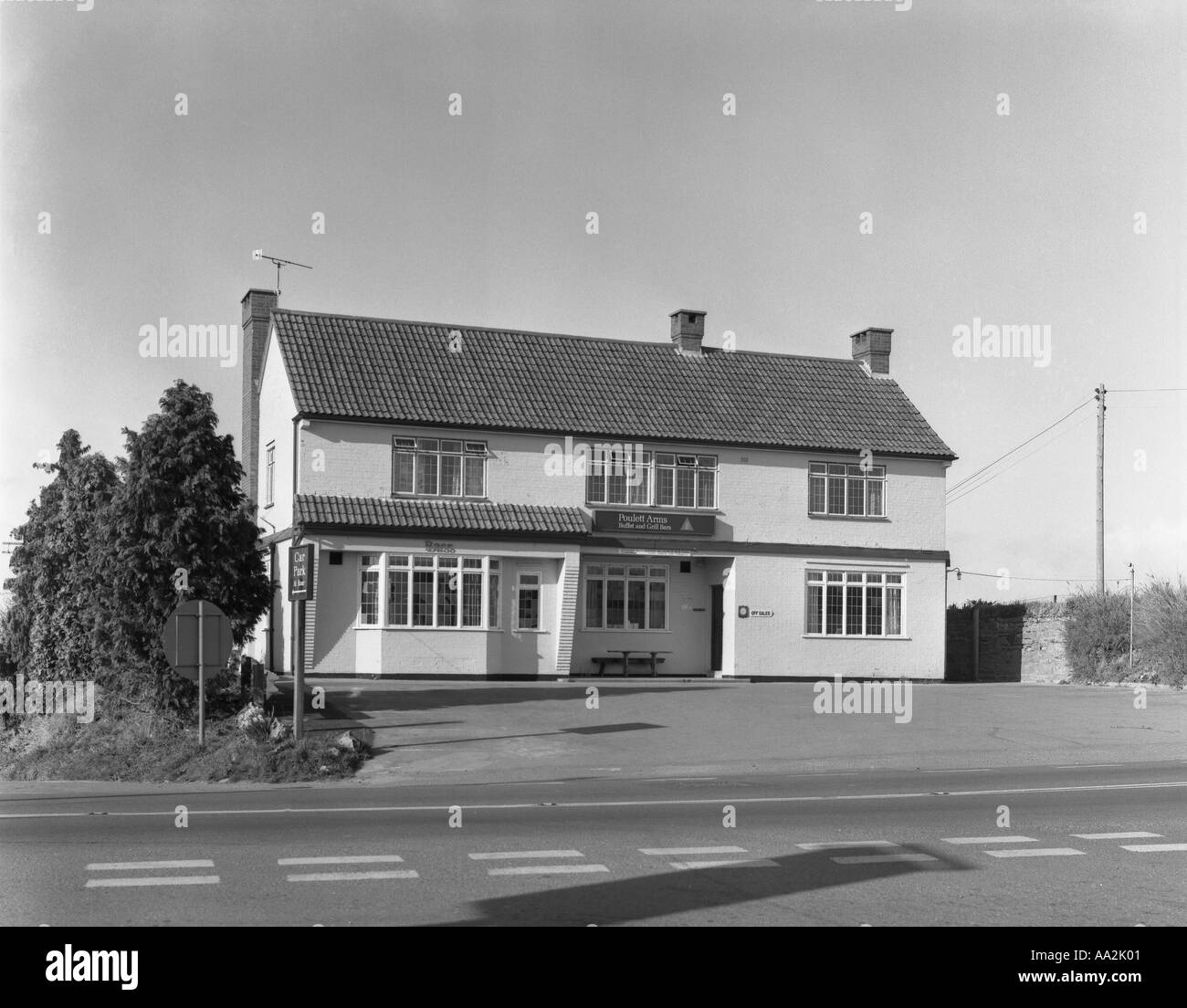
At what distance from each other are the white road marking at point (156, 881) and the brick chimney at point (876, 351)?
34786mm

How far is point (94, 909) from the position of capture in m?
8.54

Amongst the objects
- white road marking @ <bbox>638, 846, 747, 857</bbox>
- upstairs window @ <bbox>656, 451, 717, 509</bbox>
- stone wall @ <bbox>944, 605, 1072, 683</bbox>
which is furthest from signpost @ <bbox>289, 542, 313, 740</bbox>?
stone wall @ <bbox>944, 605, 1072, 683</bbox>

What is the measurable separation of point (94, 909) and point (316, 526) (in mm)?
24735

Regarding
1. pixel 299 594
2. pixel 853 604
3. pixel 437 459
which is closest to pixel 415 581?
pixel 437 459

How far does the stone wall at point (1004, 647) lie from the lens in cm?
4000

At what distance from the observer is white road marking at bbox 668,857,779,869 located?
10.5m

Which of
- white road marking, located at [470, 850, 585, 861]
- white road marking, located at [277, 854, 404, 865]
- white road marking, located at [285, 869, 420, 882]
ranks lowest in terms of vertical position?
white road marking, located at [470, 850, 585, 861]

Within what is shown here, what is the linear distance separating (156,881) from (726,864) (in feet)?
13.2

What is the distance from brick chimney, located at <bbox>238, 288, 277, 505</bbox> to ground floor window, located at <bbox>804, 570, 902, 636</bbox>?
15.6 m

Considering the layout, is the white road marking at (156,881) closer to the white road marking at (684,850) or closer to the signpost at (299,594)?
the white road marking at (684,850)

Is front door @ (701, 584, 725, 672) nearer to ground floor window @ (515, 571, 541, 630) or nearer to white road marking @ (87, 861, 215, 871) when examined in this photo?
ground floor window @ (515, 571, 541, 630)
